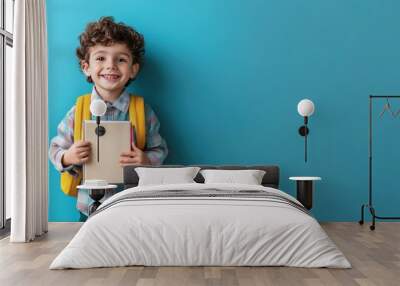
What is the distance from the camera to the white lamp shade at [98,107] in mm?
6508

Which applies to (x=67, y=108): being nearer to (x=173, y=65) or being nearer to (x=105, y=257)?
(x=173, y=65)

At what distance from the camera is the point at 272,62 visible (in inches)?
279

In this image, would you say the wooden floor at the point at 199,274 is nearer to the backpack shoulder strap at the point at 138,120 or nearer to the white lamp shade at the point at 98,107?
the white lamp shade at the point at 98,107

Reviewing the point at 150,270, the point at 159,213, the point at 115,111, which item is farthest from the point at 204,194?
the point at 115,111

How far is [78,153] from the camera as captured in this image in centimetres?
658

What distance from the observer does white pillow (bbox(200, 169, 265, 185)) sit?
6.36 meters

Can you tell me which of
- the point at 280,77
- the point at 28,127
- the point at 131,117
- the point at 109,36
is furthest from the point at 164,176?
the point at 280,77

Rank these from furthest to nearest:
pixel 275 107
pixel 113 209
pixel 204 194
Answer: pixel 275 107
pixel 204 194
pixel 113 209

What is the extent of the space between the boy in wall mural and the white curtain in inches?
21.7

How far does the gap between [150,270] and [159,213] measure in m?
0.44

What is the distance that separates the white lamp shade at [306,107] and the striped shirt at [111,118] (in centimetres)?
158

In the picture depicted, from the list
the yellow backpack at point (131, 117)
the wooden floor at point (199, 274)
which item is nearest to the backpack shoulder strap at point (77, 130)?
the yellow backpack at point (131, 117)

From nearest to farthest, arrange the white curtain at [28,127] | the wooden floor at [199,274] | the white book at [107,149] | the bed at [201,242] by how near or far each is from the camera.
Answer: the wooden floor at [199,274] < the bed at [201,242] < the white curtain at [28,127] < the white book at [107,149]

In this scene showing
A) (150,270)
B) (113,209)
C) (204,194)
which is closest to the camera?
(150,270)
